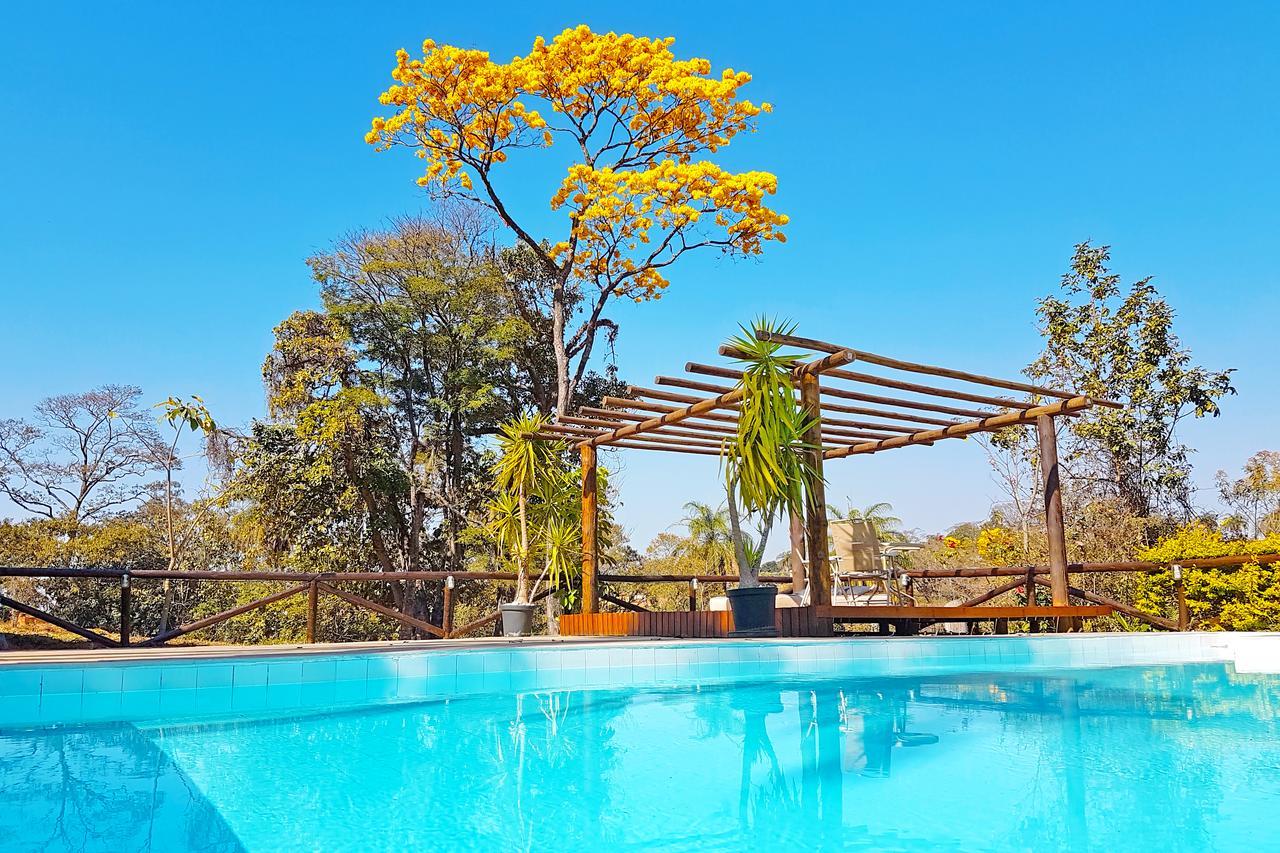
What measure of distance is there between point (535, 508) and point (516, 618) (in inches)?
59.1

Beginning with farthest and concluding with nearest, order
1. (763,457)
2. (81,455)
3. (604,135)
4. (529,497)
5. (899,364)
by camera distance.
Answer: (81,455) → (604,135) → (529,497) → (899,364) → (763,457)

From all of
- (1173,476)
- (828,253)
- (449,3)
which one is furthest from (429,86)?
(1173,476)

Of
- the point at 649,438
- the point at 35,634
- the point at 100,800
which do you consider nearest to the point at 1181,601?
the point at 649,438

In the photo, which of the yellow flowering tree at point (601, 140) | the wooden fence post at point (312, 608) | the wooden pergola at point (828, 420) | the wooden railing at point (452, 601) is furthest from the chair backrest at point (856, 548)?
the yellow flowering tree at point (601, 140)

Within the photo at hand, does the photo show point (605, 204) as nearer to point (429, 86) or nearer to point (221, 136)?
point (429, 86)

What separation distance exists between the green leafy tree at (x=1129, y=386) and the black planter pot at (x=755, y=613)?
903 centimetres

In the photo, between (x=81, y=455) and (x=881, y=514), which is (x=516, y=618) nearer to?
(x=881, y=514)

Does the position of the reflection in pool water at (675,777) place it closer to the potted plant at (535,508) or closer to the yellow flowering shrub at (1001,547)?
the potted plant at (535,508)

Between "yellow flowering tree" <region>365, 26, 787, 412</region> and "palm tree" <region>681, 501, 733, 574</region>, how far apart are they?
9.72m

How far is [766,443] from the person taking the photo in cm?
659

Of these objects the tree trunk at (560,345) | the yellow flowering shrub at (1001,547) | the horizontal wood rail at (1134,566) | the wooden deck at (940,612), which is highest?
the tree trunk at (560,345)

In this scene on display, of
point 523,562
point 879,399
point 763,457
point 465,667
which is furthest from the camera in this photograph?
point 523,562

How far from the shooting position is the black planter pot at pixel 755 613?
275 inches

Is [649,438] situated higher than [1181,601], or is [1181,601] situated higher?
[649,438]
